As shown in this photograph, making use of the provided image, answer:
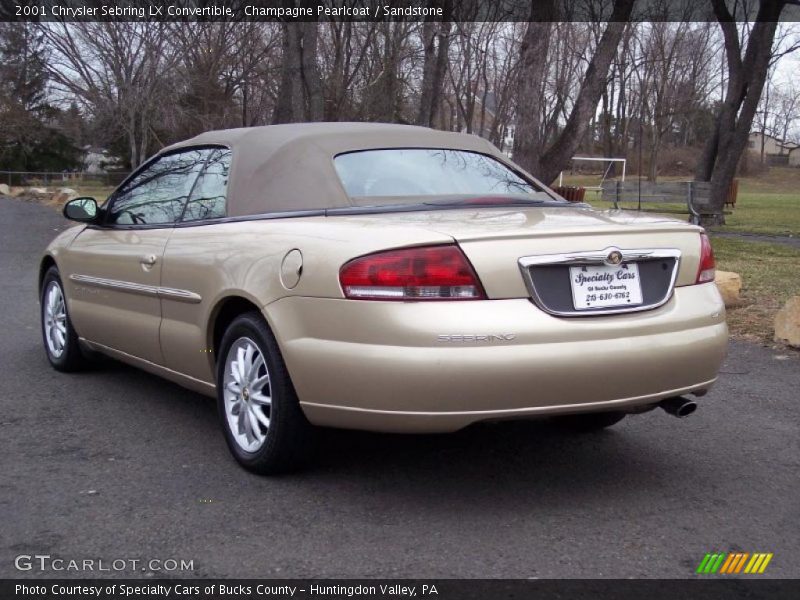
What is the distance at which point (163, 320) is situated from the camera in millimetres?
4891

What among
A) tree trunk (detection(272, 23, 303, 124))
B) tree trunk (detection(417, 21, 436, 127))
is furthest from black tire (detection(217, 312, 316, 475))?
tree trunk (detection(417, 21, 436, 127))

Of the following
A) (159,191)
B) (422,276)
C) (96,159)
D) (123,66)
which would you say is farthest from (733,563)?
(96,159)

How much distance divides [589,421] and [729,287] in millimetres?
4380

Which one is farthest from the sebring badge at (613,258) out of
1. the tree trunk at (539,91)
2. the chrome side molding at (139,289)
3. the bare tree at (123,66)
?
the bare tree at (123,66)

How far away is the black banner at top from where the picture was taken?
1908 cm

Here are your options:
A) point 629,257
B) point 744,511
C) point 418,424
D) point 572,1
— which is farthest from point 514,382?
point 572,1

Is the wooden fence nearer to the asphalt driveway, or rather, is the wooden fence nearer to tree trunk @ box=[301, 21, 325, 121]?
tree trunk @ box=[301, 21, 325, 121]

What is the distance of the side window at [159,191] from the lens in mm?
5168

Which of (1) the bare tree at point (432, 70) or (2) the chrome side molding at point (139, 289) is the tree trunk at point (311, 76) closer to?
(1) the bare tree at point (432, 70)

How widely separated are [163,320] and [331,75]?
23689 mm

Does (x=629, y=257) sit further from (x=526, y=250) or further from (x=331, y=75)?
(x=331, y=75)

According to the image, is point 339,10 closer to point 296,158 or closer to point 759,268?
point 759,268

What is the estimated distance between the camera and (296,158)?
467 cm
